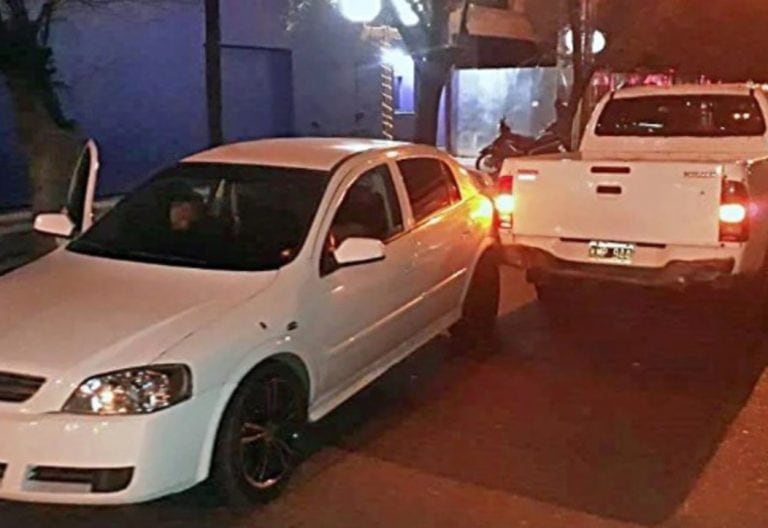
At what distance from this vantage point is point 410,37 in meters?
19.1

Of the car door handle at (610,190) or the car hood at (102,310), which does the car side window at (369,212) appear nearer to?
the car hood at (102,310)

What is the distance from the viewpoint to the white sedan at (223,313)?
4750 millimetres

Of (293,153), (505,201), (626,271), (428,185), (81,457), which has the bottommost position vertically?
(81,457)

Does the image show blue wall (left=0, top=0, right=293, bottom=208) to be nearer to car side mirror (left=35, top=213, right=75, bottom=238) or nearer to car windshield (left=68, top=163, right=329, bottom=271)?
car side mirror (left=35, top=213, right=75, bottom=238)

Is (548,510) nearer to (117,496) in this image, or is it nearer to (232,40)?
(117,496)

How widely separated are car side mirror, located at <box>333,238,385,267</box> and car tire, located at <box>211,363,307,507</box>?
2.32ft

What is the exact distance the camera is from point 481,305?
27.4 ft

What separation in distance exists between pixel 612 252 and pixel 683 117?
9.52ft

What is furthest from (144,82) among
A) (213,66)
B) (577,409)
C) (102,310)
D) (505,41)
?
(505,41)

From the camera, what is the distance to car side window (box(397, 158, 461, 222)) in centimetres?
712

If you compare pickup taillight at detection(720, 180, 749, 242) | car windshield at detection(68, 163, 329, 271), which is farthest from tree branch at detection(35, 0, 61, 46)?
pickup taillight at detection(720, 180, 749, 242)

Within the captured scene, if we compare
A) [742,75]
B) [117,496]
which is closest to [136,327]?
[117,496]

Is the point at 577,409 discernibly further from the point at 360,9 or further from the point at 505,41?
the point at 505,41

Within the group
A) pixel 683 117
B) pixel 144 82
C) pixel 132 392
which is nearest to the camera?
pixel 132 392
